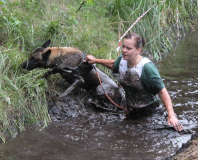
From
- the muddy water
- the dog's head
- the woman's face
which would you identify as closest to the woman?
the woman's face

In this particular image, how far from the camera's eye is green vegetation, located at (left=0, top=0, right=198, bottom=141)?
504 cm

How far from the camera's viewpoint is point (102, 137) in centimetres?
478

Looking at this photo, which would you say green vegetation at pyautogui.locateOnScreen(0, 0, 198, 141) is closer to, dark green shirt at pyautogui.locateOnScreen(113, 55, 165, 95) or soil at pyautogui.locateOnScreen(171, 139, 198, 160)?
dark green shirt at pyautogui.locateOnScreen(113, 55, 165, 95)

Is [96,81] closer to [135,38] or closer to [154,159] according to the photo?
[135,38]

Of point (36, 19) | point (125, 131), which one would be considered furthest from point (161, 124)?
point (36, 19)

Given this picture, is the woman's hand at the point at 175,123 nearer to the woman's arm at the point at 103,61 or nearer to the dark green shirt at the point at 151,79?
the dark green shirt at the point at 151,79

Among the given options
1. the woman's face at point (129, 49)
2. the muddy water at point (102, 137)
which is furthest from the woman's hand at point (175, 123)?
the woman's face at point (129, 49)

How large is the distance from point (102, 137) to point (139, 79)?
1.12m

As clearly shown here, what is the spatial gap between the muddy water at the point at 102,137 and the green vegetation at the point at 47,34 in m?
0.37

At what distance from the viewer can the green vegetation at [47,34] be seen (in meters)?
5.04

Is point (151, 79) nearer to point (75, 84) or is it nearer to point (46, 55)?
point (75, 84)

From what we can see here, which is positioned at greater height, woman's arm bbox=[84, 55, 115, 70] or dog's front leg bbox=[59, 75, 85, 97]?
woman's arm bbox=[84, 55, 115, 70]

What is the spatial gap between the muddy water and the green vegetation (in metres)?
0.37

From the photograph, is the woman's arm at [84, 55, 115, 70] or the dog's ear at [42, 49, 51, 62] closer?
the woman's arm at [84, 55, 115, 70]
